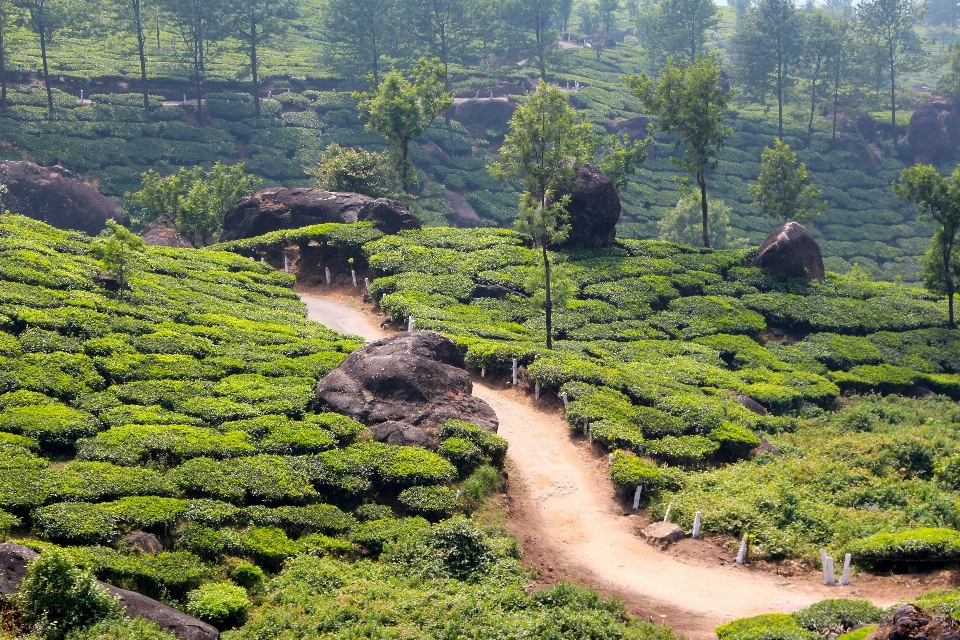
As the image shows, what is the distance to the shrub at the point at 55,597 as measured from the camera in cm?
1622

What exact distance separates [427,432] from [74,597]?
1230cm

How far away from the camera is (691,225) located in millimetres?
72375

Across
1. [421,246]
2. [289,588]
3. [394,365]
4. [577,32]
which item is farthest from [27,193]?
[577,32]

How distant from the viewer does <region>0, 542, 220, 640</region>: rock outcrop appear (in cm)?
1694

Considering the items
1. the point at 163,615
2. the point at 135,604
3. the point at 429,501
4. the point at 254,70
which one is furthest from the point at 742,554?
the point at 254,70

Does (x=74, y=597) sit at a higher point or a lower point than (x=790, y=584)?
higher

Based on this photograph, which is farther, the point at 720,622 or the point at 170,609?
the point at 720,622

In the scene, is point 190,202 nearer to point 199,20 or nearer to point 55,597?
point 199,20

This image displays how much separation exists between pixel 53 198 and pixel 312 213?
2153 cm

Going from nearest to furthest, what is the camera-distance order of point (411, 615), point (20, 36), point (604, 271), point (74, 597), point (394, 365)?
point (74, 597) → point (411, 615) → point (394, 365) → point (604, 271) → point (20, 36)

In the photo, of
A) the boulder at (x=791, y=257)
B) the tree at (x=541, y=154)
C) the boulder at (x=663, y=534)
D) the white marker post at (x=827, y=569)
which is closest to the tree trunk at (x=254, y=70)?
the boulder at (x=791, y=257)

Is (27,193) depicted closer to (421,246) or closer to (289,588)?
(421,246)

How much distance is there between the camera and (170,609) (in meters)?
17.8

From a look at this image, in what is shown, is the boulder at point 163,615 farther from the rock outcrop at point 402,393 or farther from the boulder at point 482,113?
the boulder at point 482,113
